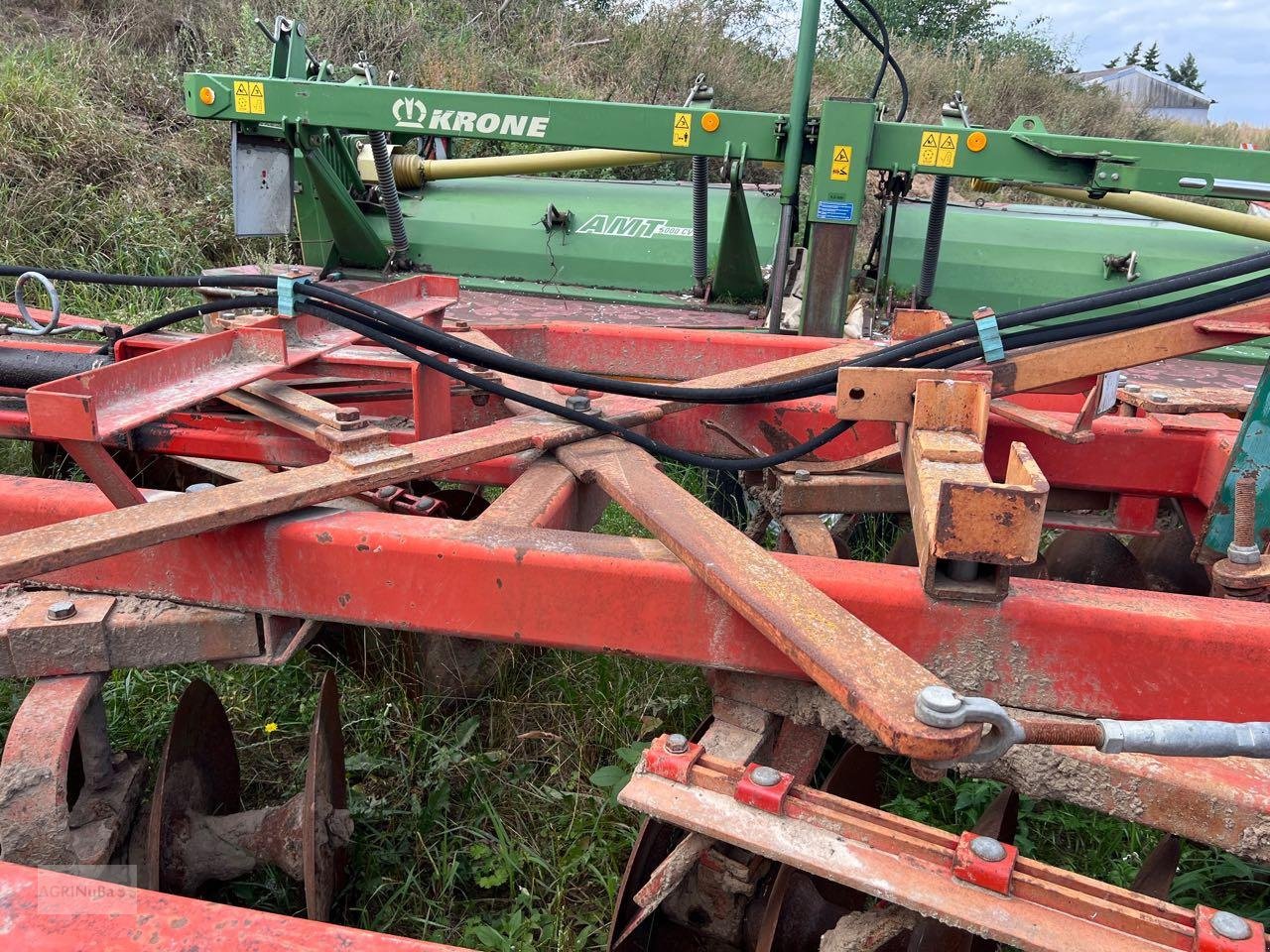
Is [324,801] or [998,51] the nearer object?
[324,801]

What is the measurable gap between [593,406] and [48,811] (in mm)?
1229

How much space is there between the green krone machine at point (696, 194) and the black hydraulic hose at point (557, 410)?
146cm

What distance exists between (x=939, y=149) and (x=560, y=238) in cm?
222

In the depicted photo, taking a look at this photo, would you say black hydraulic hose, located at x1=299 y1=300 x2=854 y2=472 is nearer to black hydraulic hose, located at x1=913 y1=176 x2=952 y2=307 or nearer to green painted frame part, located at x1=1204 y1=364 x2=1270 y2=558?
green painted frame part, located at x1=1204 y1=364 x2=1270 y2=558

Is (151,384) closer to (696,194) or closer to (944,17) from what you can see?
(696,194)

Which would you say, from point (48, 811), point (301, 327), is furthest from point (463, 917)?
point (301, 327)

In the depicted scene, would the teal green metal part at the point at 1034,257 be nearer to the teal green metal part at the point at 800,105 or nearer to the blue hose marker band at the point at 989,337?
the teal green metal part at the point at 800,105

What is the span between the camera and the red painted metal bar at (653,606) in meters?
1.36

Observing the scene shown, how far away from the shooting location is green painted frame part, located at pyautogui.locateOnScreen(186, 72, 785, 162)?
3287 millimetres

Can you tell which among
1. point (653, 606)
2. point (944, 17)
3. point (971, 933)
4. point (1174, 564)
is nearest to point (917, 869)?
point (971, 933)

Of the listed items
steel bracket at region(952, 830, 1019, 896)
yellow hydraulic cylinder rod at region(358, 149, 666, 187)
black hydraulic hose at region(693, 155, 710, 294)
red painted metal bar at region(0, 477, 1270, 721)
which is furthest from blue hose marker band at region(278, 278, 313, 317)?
yellow hydraulic cylinder rod at region(358, 149, 666, 187)

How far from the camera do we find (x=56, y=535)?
144cm

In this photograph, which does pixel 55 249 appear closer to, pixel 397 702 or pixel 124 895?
pixel 397 702

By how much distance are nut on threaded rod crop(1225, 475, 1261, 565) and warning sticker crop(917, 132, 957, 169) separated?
5.93ft
